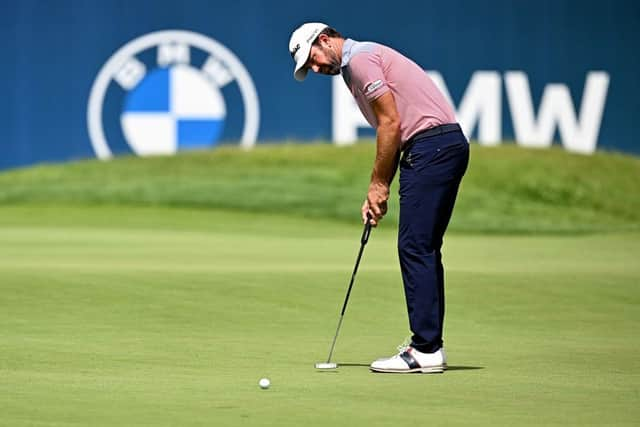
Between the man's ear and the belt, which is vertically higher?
the man's ear

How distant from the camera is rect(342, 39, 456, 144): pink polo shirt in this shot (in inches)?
277

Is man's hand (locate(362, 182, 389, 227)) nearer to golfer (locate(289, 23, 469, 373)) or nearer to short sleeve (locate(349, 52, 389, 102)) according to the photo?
golfer (locate(289, 23, 469, 373))

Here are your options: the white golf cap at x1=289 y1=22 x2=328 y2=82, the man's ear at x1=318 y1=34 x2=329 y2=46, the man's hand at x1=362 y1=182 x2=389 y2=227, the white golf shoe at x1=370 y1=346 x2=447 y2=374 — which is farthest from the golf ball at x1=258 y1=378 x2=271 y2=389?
the man's ear at x1=318 y1=34 x2=329 y2=46

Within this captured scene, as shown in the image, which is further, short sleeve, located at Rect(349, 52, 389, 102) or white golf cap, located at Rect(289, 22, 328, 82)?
white golf cap, located at Rect(289, 22, 328, 82)

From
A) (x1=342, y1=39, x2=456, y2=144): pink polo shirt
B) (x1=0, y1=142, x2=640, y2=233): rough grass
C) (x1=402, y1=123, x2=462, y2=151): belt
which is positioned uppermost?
(x1=342, y1=39, x2=456, y2=144): pink polo shirt

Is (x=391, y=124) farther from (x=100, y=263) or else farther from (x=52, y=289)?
(x=100, y=263)

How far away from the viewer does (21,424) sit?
17.0 ft

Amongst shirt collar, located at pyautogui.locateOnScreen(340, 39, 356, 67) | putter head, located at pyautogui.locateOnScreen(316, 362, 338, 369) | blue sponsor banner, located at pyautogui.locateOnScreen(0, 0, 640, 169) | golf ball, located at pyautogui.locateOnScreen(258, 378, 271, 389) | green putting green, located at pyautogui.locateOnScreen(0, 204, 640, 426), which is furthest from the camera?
blue sponsor banner, located at pyautogui.locateOnScreen(0, 0, 640, 169)

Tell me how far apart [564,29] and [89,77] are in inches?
286

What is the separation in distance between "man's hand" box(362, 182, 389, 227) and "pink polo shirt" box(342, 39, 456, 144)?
27cm

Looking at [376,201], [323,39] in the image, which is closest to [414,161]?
[376,201]

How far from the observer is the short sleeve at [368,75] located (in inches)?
276

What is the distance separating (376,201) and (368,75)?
25.1 inches

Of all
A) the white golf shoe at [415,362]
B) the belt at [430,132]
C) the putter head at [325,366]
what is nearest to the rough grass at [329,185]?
the belt at [430,132]
